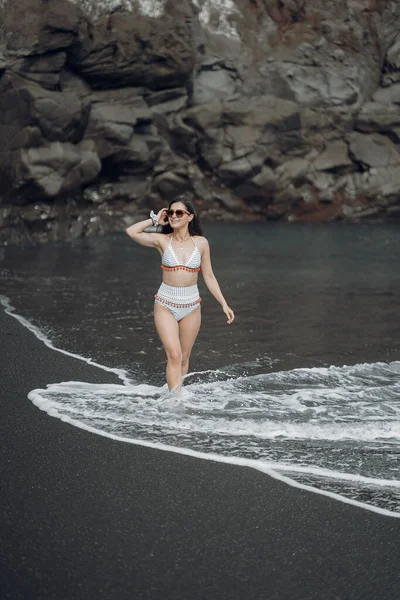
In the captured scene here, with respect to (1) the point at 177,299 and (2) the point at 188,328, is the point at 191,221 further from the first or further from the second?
(2) the point at 188,328

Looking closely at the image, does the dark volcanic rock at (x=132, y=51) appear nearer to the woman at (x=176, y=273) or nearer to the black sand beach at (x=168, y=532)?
the woman at (x=176, y=273)

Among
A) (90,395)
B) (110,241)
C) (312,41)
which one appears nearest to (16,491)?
(90,395)

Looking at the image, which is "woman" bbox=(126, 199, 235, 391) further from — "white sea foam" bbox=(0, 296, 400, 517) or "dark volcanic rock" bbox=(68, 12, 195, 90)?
"dark volcanic rock" bbox=(68, 12, 195, 90)

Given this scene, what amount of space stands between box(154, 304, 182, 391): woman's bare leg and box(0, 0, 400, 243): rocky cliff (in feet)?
51.6

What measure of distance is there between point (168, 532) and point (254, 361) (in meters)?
4.79

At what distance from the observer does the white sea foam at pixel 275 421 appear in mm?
5422

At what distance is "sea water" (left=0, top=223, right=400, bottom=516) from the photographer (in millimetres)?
5855

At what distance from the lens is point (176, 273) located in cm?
704

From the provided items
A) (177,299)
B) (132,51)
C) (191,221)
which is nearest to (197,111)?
(132,51)

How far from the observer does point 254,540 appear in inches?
175

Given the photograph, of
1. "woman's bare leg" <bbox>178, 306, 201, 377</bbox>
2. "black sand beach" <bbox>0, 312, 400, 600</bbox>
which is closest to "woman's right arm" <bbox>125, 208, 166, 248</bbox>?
"woman's bare leg" <bbox>178, 306, 201, 377</bbox>

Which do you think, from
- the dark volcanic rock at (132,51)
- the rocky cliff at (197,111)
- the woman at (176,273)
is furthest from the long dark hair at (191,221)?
the dark volcanic rock at (132,51)

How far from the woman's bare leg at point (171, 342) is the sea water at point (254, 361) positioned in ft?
0.50

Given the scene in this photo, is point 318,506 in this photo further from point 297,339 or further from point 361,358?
point 297,339
